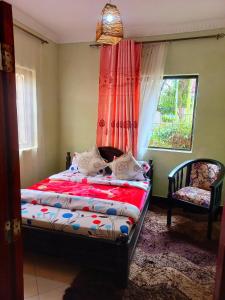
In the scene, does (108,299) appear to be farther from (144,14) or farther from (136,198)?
(144,14)

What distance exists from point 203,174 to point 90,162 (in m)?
1.67

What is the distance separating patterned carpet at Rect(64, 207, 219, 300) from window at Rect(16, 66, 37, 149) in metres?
2.15

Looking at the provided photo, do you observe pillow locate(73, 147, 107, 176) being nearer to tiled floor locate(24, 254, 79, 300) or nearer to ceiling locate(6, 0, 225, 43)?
tiled floor locate(24, 254, 79, 300)

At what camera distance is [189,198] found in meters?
2.69

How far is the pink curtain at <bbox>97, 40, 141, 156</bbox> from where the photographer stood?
3393 mm

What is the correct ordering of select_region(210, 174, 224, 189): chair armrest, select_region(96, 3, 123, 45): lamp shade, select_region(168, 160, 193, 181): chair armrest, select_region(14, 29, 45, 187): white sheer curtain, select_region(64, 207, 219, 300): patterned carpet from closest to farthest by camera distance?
select_region(64, 207, 219, 300): patterned carpet, select_region(96, 3, 123, 45): lamp shade, select_region(210, 174, 224, 189): chair armrest, select_region(168, 160, 193, 181): chair armrest, select_region(14, 29, 45, 187): white sheer curtain

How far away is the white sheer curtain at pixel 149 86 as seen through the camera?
3309mm

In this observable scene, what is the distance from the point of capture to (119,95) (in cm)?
351

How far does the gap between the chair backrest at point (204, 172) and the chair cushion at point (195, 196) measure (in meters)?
0.20

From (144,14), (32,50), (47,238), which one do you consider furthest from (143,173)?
(32,50)

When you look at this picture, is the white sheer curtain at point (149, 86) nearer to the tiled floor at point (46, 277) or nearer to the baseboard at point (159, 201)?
the baseboard at point (159, 201)

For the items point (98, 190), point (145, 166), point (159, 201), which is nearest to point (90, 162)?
point (98, 190)

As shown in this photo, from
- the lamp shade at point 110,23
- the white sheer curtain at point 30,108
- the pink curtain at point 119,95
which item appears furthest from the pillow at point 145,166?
the lamp shade at point 110,23

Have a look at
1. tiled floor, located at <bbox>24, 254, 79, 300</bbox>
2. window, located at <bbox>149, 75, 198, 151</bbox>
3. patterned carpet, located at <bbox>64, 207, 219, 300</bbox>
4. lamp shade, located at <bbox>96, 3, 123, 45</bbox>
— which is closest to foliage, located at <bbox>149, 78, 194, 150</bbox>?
window, located at <bbox>149, 75, 198, 151</bbox>
